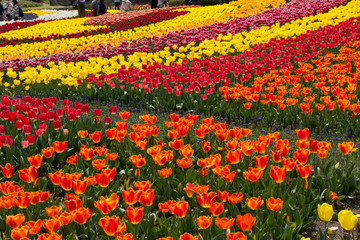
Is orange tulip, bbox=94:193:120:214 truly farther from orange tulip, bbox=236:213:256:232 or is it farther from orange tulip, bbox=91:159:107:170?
orange tulip, bbox=236:213:256:232

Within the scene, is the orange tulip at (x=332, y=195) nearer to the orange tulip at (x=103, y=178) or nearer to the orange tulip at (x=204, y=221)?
the orange tulip at (x=204, y=221)

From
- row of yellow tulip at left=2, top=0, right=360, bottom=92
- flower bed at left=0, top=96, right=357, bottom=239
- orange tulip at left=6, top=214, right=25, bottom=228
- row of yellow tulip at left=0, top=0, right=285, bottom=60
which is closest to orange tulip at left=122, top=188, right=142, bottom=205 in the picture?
flower bed at left=0, top=96, right=357, bottom=239

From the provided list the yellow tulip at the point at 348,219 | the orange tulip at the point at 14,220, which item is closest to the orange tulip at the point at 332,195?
the yellow tulip at the point at 348,219

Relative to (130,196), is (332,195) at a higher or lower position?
lower

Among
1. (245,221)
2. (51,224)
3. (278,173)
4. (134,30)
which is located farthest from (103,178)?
(134,30)

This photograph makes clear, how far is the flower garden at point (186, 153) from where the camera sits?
8.85 feet

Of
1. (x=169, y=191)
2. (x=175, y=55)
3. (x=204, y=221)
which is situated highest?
(x=204, y=221)

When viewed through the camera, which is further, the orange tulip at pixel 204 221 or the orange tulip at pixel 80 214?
the orange tulip at pixel 80 214

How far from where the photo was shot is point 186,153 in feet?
11.2

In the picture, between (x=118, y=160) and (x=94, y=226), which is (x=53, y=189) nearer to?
(x=118, y=160)

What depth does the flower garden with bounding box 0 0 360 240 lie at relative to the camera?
2697 millimetres

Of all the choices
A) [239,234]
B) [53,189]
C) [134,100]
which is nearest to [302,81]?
[134,100]

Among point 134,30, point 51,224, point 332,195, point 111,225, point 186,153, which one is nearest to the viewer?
point 111,225

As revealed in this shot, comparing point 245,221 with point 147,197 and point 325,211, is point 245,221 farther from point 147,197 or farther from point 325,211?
point 147,197
